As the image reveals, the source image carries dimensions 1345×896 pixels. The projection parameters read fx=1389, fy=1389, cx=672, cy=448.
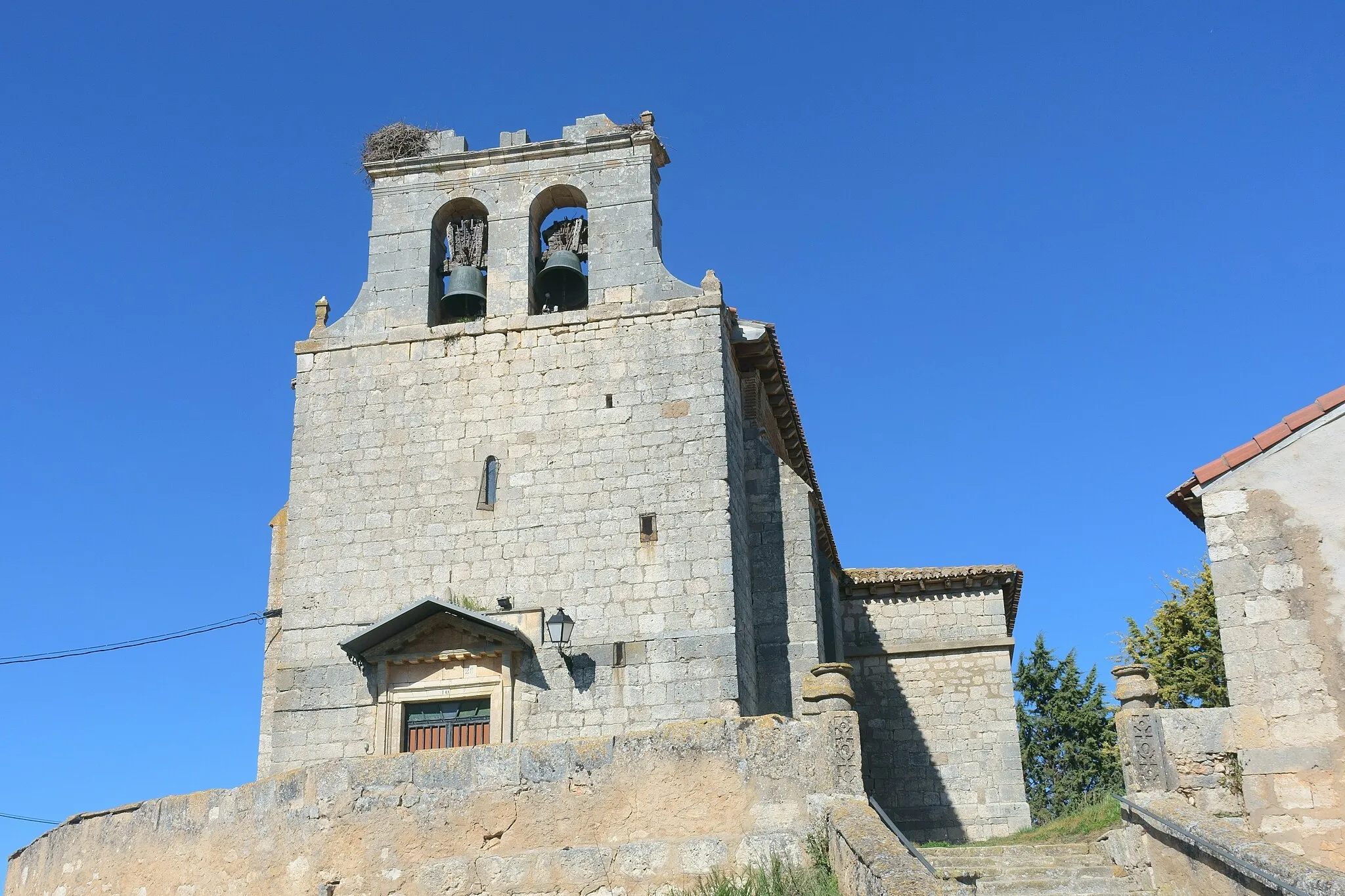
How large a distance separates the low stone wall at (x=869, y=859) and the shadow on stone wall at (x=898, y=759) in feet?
33.8

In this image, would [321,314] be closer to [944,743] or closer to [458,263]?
[458,263]

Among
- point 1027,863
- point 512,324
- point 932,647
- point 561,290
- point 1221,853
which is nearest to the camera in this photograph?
point 1221,853

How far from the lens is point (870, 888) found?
872 cm

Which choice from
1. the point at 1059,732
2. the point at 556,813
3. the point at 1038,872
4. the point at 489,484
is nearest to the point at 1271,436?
the point at 1038,872

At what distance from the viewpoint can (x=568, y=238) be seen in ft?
62.4

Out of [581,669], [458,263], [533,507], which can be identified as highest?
[458,263]

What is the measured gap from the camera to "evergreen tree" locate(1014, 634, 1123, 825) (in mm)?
32281

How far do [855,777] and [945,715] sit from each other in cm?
1113

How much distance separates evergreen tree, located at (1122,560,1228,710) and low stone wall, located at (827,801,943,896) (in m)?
14.8

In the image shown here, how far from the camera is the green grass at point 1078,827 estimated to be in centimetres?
1416

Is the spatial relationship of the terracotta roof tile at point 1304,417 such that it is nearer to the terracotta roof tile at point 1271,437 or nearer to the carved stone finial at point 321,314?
the terracotta roof tile at point 1271,437

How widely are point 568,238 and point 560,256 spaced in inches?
15.9

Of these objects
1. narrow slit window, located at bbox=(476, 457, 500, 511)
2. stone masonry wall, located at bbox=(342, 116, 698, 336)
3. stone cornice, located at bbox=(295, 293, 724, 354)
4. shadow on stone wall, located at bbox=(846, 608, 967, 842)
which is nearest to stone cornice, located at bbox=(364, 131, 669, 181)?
stone masonry wall, located at bbox=(342, 116, 698, 336)

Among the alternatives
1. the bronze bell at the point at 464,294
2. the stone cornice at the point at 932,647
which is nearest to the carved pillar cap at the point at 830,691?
the bronze bell at the point at 464,294
